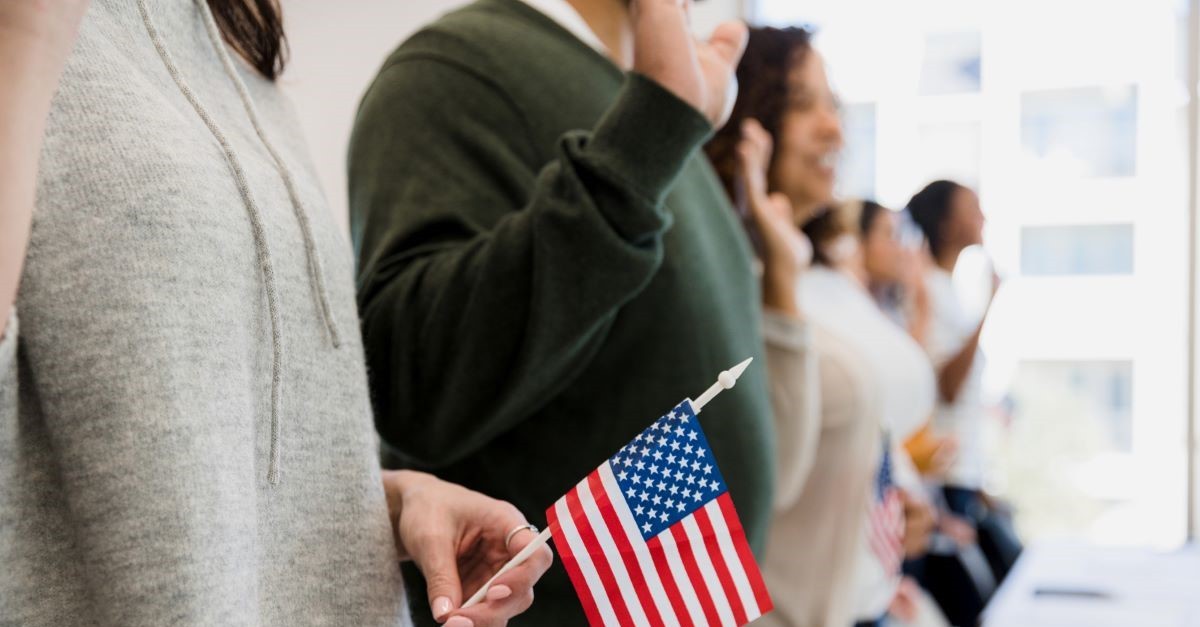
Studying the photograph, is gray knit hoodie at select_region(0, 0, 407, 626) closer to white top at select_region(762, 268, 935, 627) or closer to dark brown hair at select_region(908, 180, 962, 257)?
white top at select_region(762, 268, 935, 627)

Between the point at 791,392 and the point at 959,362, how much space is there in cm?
214

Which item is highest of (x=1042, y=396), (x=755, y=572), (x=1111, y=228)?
(x=755, y=572)

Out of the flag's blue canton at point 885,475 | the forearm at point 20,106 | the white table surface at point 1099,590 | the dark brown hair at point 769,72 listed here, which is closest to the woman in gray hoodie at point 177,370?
the forearm at point 20,106

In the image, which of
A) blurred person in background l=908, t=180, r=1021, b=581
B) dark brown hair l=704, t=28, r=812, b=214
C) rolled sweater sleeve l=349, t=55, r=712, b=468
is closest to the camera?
rolled sweater sleeve l=349, t=55, r=712, b=468

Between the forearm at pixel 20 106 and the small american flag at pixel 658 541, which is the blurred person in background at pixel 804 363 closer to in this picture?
the small american flag at pixel 658 541

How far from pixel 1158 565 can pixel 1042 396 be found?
34.3 inches

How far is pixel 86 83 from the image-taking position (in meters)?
0.58

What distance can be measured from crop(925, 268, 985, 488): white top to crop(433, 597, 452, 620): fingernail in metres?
3.11

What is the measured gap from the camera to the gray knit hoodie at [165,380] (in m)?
0.53

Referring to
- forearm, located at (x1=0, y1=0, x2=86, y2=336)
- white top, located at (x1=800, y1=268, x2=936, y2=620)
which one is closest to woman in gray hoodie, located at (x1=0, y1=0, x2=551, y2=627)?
forearm, located at (x1=0, y1=0, x2=86, y2=336)

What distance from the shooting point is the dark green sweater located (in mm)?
926

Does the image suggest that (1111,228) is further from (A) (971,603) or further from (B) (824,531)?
(B) (824,531)

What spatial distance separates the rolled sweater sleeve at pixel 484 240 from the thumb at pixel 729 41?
0.56 feet

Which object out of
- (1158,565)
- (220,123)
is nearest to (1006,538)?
(1158,565)
